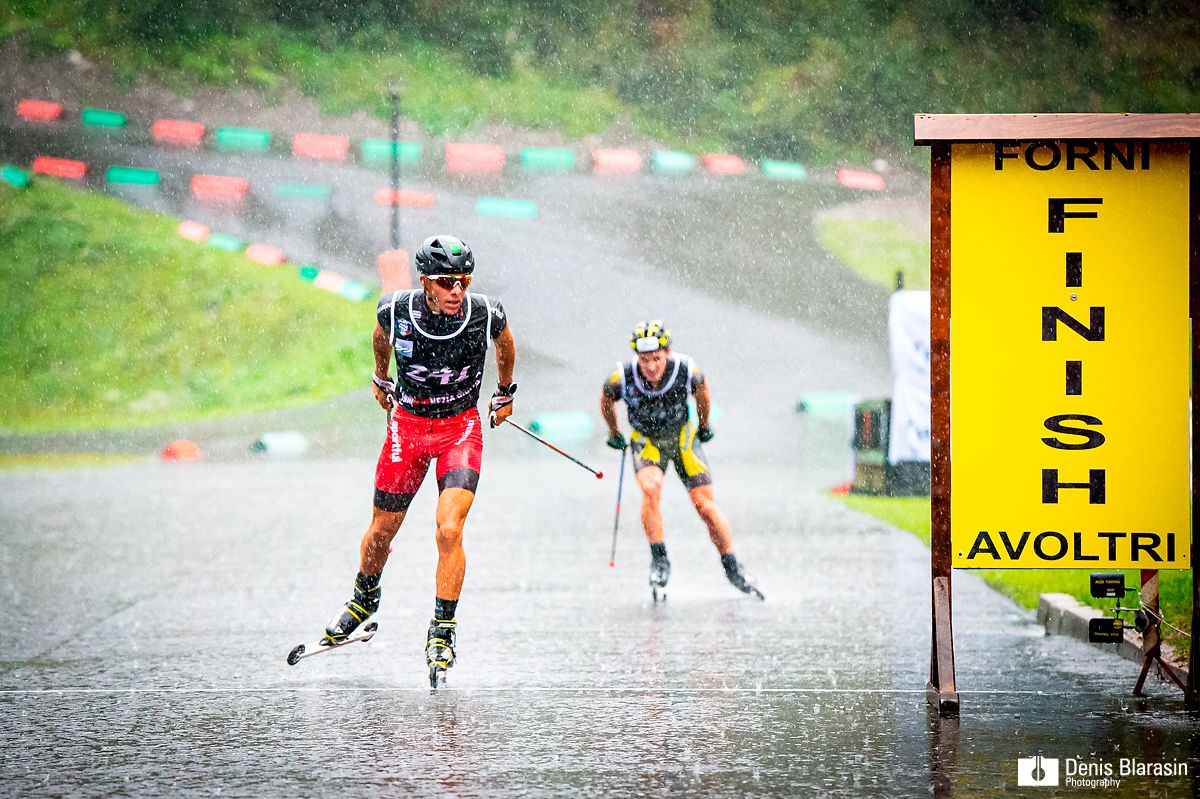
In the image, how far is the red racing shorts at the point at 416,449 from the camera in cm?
846

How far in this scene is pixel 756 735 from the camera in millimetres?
6938

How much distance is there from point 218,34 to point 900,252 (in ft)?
69.5

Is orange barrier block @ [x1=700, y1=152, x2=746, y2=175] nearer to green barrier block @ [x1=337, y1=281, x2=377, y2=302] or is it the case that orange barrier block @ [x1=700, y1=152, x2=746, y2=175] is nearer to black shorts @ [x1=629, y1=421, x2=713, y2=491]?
green barrier block @ [x1=337, y1=281, x2=377, y2=302]

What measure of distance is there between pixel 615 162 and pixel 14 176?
15.7 m

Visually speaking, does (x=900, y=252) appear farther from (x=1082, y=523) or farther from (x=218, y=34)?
(x=1082, y=523)

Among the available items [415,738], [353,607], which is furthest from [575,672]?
[415,738]

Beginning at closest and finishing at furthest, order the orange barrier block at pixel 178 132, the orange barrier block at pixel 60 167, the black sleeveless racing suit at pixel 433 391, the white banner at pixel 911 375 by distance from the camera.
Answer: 1. the black sleeveless racing suit at pixel 433 391
2. the white banner at pixel 911 375
3. the orange barrier block at pixel 60 167
4. the orange barrier block at pixel 178 132

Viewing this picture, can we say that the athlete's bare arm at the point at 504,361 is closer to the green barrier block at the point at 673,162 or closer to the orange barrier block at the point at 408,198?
the orange barrier block at the point at 408,198

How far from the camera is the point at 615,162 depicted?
46312 millimetres

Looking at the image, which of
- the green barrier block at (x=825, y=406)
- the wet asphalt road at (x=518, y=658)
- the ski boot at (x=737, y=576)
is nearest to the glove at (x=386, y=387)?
the wet asphalt road at (x=518, y=658)

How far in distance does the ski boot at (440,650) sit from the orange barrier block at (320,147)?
1499 inches

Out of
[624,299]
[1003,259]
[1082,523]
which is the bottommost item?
[1082,523]

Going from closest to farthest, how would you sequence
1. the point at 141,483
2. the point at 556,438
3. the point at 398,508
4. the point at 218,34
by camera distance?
the point at 398,508, the point at 141,483, the point at 556,438, the point at 218,34

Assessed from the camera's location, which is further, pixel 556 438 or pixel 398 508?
pixel 556 438
